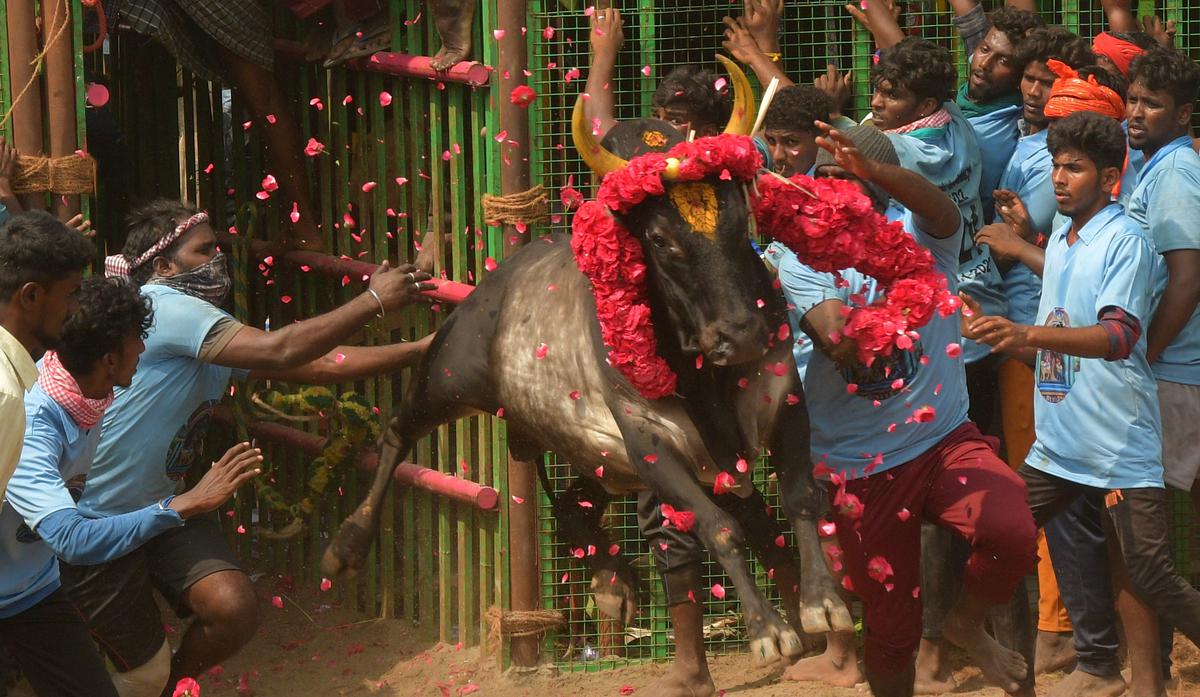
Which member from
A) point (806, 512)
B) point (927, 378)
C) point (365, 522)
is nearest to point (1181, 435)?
point (927, 378)

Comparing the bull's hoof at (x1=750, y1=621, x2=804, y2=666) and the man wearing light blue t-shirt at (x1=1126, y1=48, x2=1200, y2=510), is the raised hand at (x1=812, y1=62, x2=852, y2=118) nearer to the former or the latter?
the man wearing light blue t-shirt at (x1=1126, y1=48, x2=1200, y2=510)

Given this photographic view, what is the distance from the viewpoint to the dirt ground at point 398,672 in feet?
23.2

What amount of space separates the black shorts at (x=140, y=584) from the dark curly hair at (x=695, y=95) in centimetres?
240

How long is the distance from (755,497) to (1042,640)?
5.37 ft

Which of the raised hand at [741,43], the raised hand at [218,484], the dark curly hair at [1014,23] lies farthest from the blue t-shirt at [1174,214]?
the raised hand at [218,484]

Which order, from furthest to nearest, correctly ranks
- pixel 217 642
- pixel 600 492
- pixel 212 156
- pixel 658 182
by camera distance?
pixel 212 156 → pixel 600 492 → pixel 217 642 → pixel 658 182

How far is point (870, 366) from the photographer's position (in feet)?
19.1

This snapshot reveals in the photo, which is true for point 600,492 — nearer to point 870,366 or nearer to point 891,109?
point 870,366

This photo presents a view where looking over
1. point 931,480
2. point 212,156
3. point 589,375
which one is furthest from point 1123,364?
point 212,156

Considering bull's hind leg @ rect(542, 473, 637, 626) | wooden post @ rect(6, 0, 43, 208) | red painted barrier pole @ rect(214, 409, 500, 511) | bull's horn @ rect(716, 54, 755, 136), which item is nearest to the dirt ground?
bull's hind leg @ rect(542, 473, 637, 626)

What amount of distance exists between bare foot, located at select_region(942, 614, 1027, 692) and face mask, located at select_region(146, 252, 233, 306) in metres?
2.96

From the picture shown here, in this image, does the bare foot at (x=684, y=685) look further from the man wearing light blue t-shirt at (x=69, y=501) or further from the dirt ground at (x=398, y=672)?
the man wearing light blue t-shirt at (x=69, y=501)

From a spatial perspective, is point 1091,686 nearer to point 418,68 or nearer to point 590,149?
point 590,149

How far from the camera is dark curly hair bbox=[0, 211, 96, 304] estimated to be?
4.62 meters
